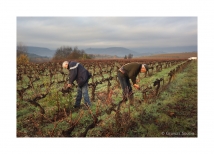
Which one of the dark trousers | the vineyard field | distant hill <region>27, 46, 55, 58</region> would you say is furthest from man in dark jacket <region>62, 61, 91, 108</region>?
the dark trousers

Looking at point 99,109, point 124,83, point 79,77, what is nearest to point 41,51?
point 79,77

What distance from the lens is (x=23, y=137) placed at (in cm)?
428

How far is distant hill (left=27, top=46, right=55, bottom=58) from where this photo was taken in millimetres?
4738

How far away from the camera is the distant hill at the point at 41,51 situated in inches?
187

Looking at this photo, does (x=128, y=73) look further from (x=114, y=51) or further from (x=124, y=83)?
(x=114, y=51)

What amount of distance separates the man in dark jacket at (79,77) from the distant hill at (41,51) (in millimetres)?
511

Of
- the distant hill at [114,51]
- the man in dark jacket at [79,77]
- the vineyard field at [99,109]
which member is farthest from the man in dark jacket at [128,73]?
the man in dark jacket at [79,77]

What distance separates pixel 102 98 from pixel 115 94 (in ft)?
1.29

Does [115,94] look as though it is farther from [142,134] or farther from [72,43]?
[72,43]

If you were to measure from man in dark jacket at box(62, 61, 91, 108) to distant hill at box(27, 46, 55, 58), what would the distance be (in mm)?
511

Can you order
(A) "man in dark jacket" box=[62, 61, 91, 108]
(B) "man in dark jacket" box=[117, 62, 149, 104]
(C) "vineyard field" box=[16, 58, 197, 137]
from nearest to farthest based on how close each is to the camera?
(C) "vineyard field" box=[16, 58, 197, 137], (A) "man in dark jacket" box=[62, 61, 91, 108], (B) "man in dark jacket" box=[117, 62, 149, 104]

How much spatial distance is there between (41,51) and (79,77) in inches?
48.7

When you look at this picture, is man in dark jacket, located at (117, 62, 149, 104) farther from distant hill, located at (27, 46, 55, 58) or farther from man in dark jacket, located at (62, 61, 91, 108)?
distant hill, located at (27, 46, 55, 58)

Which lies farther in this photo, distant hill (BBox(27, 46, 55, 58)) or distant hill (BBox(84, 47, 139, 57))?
distant hill (BBox(84, 47, 139, 57))
